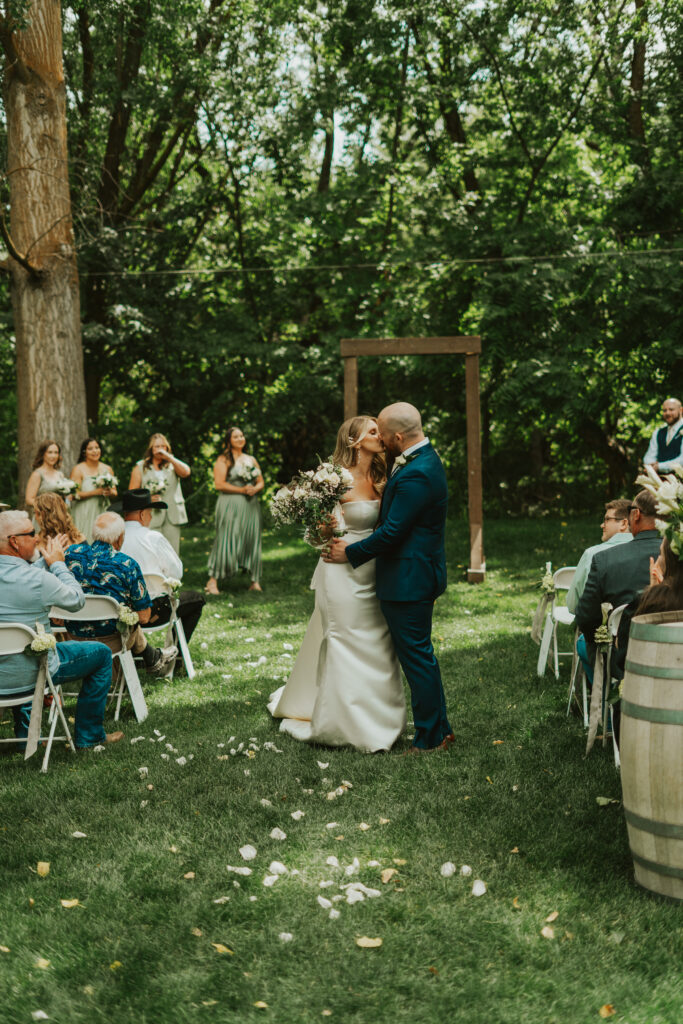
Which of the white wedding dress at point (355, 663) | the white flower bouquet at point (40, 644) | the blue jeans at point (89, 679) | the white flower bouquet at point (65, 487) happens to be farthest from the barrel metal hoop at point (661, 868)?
the white flower bouquet at point (65, 487)

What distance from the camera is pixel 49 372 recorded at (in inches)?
428

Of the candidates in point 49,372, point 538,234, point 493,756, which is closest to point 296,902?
point 493,756

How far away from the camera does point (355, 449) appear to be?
591 centimetres

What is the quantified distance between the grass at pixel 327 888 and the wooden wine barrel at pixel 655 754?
0.58 ft

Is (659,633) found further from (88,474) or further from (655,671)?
(88,474)

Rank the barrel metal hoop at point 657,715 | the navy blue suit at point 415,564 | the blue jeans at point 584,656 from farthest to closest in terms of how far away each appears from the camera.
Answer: the blue jeans at point 584,656 < the navy blue suit at point 415,564 < the barrel metal hoop at point 657,715

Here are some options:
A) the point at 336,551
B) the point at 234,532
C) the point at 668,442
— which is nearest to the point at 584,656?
the point at 336,551

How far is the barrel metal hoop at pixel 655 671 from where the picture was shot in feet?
11.6

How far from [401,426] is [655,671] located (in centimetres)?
241

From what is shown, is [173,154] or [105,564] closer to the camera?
[105,564]

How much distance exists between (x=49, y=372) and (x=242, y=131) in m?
9.33

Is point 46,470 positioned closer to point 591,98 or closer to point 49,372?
point 49,372

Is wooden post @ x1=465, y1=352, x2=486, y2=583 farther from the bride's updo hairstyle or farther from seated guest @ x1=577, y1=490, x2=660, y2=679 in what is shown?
seated guest @ x1=577, y1=490, x2=660, y2=679

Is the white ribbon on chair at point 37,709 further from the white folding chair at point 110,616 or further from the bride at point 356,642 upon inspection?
the bride at point 356,642
